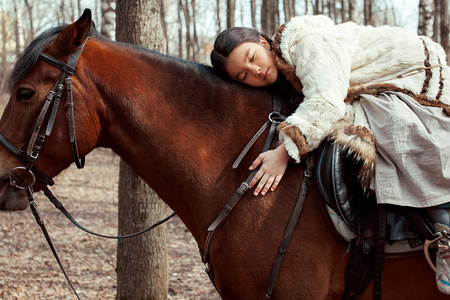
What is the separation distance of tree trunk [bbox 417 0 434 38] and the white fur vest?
711 centimetres

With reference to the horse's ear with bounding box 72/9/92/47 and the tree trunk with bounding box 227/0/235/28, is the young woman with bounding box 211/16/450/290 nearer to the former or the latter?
the horse's ear with bounding box 72/9/92/47

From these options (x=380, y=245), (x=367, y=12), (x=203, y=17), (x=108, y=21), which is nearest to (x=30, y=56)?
(x=380, y=245)

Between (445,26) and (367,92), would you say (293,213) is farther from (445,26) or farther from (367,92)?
(445,26)

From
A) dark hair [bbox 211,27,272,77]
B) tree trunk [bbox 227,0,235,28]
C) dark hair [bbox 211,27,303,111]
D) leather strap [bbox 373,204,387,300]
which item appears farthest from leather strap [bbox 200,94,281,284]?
tree trunk [bbox 227,0,235,28]

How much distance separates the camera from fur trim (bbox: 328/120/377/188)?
79.6 inches

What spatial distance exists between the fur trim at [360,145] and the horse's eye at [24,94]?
164cm

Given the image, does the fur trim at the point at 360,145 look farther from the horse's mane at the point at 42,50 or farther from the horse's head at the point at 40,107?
the horse's head at the point at 40,107

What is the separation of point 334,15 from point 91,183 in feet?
65.2

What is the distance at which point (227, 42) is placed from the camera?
247cm

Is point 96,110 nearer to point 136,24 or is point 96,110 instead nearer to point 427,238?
point 136,24

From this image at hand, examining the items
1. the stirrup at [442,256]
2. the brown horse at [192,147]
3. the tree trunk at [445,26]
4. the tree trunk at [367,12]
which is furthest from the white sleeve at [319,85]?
the tree trunk at [367,12]

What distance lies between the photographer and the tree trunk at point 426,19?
856 cm

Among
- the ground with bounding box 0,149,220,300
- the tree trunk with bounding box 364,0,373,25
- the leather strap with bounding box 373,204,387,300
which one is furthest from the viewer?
the tree trunk with bounding box 364,0,373,25

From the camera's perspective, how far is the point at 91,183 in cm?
1093
